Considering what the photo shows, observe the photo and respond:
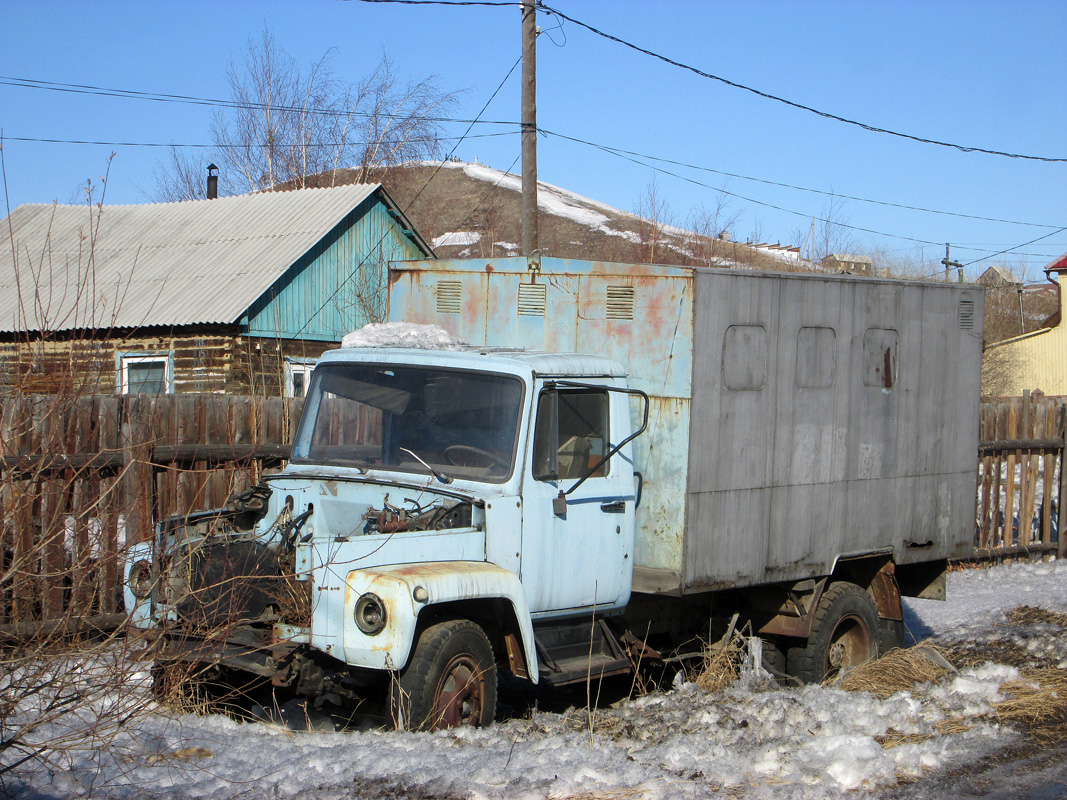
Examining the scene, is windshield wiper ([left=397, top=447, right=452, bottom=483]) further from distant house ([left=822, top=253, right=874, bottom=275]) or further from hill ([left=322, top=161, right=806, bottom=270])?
hill ([left=322, top=161, right=806, bottom=270])

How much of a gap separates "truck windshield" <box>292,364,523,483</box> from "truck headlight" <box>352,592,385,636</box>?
114 centimetres

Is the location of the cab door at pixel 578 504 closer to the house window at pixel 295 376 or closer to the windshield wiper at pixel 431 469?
the windshield wiper at pixel 431 469

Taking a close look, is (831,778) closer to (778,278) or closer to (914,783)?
(914,783)

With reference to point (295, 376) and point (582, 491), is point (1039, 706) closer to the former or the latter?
point (582, 491)

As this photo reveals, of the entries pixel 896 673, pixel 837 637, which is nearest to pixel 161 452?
pixel 837 637

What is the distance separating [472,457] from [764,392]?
2.20 m

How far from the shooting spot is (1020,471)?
13.2 metres

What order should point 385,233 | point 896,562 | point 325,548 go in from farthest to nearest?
point 385,233 < point 896,562 < point 325,548

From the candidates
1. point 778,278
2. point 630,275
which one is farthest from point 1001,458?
point 630,275

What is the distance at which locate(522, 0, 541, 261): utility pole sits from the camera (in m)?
13.4

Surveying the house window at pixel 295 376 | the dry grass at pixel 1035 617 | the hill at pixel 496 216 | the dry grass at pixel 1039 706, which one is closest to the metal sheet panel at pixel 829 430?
the dry grass at pixel 1039 706

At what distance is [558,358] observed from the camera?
6270 millimetres

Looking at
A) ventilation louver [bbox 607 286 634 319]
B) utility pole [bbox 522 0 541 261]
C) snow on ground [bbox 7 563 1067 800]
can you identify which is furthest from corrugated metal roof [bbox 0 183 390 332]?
snow on ground [bbox 7 563 1067 800]

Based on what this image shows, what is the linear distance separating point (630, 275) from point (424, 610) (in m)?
2.63
